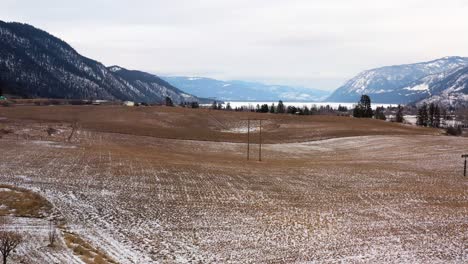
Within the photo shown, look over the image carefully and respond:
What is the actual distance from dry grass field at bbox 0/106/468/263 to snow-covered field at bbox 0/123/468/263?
85mm

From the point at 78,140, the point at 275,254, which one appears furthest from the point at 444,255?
the point at 78,140

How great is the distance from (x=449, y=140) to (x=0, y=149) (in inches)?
2922

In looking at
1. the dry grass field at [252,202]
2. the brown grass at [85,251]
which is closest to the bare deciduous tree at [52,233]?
the brown grass at [85,251]

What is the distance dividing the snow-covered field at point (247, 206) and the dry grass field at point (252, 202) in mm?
85

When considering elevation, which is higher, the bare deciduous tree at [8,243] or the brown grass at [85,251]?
the bare deciduous tree at [8,243]

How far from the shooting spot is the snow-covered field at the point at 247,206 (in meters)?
24.9

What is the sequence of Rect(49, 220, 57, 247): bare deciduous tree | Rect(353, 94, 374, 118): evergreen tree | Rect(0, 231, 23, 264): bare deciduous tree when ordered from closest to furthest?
Rect(0, 231, 23, 264): bare deciduous tree
Rect(49, 220, 57, 247): bare deciduous tree
Rect(353, 94, 374, 118): evergreen tree

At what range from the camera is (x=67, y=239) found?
82.0ft

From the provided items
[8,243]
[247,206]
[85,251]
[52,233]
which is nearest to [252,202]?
[247,206]

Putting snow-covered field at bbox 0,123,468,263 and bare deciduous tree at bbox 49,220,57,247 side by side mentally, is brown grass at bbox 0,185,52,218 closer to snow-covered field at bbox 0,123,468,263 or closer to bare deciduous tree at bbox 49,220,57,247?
snow-covered field at bbox 0,123,468,263

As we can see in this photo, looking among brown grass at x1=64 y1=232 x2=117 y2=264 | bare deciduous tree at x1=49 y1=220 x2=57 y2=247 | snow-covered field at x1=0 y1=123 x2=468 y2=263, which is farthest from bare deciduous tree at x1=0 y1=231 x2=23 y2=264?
brown grass at x1=64 y1=232 x2=117 y2=264

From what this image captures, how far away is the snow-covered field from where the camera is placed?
2492 cm

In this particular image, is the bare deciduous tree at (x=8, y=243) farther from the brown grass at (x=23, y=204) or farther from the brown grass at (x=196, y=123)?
the brown grass at (x=196, y=123)

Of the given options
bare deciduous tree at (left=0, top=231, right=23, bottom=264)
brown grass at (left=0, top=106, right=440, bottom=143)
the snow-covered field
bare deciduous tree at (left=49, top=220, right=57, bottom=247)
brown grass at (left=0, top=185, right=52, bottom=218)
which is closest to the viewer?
bare deciduous tree at (left=0, top=231, right=23, bottom=264)
